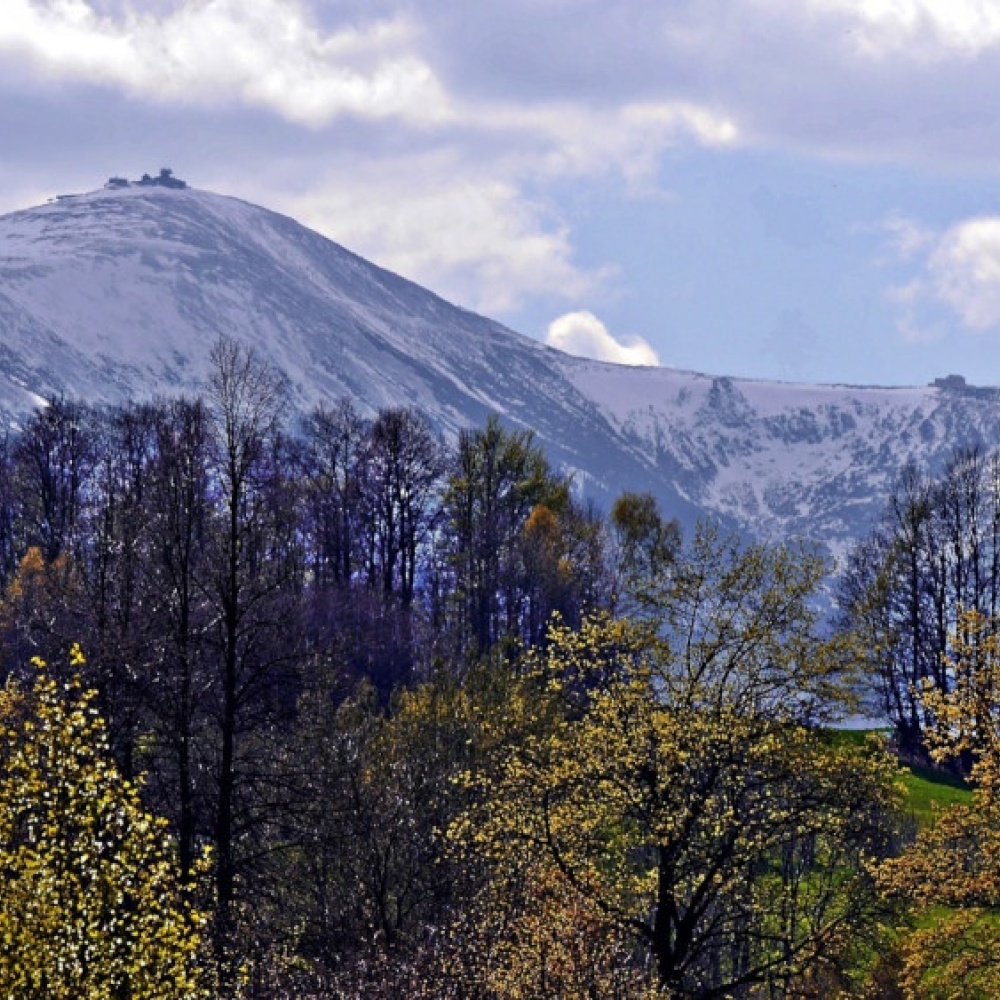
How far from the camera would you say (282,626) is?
38.1 metres

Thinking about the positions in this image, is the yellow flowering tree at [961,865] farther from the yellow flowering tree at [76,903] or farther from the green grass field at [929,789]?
the green grass field at [929,789]

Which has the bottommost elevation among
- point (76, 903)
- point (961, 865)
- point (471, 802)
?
point (471, 802)

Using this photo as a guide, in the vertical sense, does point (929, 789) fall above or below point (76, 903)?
below

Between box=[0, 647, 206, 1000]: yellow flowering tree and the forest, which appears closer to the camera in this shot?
box=[0, 647, 206, 1000]: yellow flowering tree

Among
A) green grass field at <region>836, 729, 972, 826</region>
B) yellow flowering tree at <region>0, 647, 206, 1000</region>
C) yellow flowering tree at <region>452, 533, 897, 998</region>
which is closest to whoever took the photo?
yellow flowering tree at <region>0, 647, 206, 1000</region>

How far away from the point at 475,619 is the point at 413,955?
64141 millimetres

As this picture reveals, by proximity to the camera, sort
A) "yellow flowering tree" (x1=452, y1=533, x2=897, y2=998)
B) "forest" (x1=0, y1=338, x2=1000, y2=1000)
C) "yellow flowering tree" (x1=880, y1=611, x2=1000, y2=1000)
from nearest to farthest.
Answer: "forest" (x1=0, y1=338, x2=1000, y2=1000) < "yellow flowering tree" (x1=880, y1=611, x2=1000, y2=1000) < "yellow flowering tree" (x1=452, y1=533, x2=897, y2=998)

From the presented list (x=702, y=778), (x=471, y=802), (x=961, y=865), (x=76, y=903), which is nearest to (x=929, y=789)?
(x=471, y=802)

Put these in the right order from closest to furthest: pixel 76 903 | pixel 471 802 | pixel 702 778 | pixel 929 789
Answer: pixel 76 903
pixel 702 778
pixel 471 802
pixel 929 789

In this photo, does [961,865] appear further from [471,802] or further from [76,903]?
[76,903]

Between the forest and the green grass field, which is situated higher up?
the forest

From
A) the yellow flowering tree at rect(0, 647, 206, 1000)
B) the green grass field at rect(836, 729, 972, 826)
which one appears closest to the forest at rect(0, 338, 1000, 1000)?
the yellow flowering tree at rect(0, 647, 206, 1000)

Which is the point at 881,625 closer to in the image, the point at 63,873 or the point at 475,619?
the point at 475,619

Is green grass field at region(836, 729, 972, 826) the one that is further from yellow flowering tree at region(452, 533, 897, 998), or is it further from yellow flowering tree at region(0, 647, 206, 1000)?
yellow flowering tree at region(0, 647, 206, 1000)
